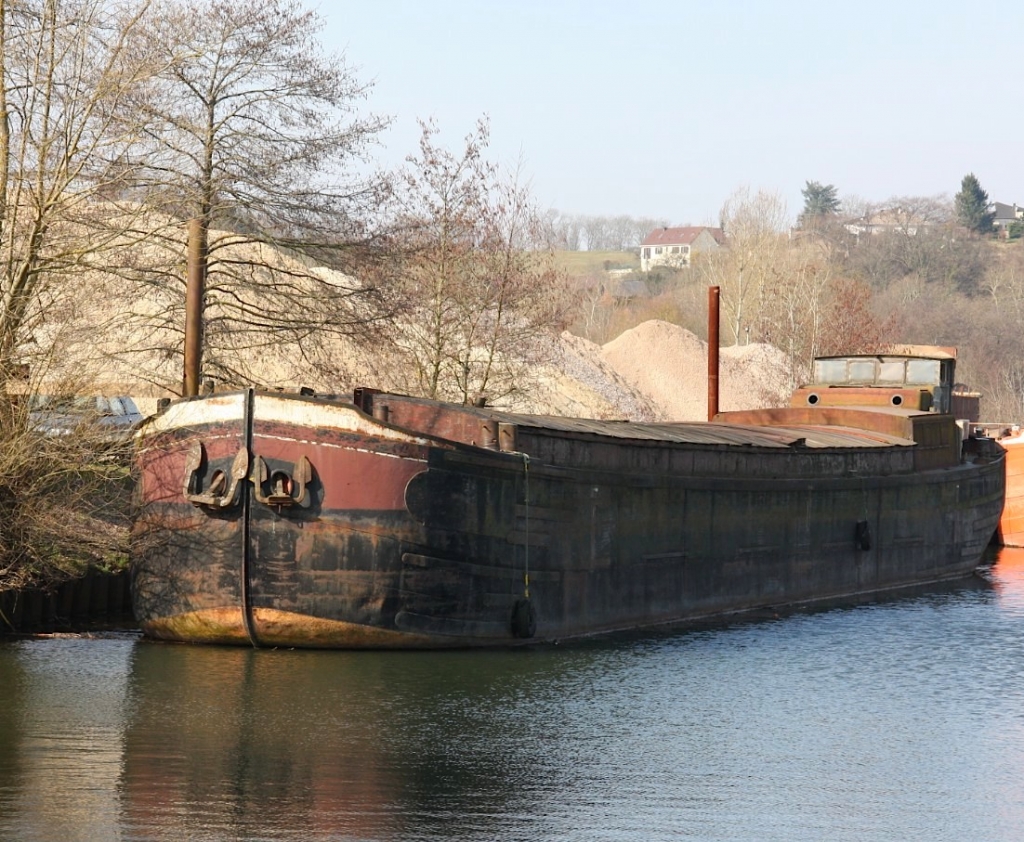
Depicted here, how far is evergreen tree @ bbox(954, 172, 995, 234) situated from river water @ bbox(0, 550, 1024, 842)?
143m

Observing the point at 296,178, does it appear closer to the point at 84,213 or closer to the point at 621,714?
the point at 84,213

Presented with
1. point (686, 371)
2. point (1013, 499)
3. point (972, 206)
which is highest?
point (972, 206)

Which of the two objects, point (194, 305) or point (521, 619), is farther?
point (194, 305)

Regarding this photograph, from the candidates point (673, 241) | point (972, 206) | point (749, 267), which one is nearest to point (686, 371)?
point (749, 267)

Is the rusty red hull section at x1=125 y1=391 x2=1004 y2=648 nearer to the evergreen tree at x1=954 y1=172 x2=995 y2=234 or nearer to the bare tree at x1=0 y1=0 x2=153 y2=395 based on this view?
the bare tree at x1=0 y1=0 x2=153 y2=395

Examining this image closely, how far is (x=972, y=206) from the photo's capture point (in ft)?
507

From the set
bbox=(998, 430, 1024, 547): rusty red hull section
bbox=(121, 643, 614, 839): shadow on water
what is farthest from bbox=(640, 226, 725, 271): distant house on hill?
bbox=(121, 643, 614, 839): shadow on water

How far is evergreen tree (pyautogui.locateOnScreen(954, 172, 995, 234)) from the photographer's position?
504 ft

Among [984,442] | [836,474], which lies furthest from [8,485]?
[984,442]

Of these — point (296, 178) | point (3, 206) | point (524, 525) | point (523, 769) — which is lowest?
point (523, 769)

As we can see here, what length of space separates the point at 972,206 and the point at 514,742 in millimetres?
152007

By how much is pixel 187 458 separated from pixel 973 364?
84765mm

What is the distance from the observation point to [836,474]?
76.8ft

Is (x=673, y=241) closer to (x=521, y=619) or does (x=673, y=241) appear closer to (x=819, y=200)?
(x=819, y=200)
